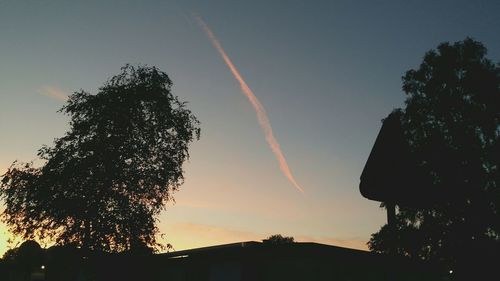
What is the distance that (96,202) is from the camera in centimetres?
2744

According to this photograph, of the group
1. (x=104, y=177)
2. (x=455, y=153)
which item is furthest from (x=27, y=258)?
(x=455, y=153)

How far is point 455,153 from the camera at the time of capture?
1031 inches

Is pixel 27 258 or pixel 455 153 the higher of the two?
pixel 455 153

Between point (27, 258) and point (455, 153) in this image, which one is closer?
point (455, 153)

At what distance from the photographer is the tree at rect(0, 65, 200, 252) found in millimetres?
26938

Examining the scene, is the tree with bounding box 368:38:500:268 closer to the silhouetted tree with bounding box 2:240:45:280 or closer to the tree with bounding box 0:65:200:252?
the tree with bounding box 0:65:200:252

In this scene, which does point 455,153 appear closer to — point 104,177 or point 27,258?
point 104,177

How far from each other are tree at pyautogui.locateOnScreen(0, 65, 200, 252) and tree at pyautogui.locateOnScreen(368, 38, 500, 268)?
17392 millimetres

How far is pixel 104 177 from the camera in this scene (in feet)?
91.4

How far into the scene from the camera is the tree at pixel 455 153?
2483 centimetres

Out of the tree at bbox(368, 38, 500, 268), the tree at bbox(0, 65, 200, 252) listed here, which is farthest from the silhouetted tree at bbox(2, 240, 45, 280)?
the tree at bbox(368, 38, 500, 268)

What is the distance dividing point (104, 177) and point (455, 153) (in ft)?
80.1

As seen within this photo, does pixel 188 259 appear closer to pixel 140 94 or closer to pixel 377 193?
pixel 377 193

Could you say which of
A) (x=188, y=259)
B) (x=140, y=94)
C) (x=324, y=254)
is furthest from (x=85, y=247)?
(x=324, y=254)
